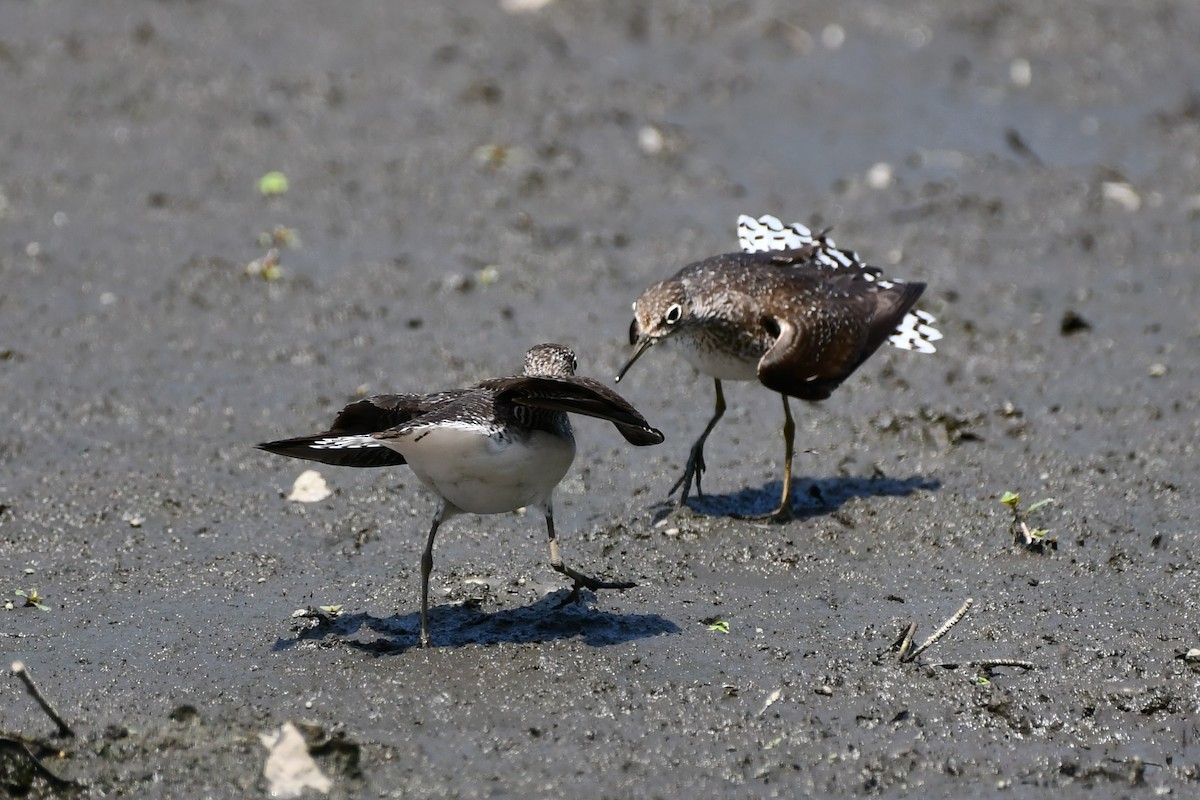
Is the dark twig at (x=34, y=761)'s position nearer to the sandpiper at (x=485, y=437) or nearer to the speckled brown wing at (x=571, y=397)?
the sandpiper at (x=485, y=437)

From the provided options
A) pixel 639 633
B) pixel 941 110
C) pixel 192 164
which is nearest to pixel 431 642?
pixel 639 633

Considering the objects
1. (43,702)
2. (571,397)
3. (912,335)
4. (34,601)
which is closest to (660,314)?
(912,335)

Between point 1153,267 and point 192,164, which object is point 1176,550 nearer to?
point 1153,267

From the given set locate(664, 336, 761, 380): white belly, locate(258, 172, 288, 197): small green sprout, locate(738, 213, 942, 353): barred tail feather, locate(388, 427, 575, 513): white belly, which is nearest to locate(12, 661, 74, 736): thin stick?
locate(388, 427, 575, 513): white belly

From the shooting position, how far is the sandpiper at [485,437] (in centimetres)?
532

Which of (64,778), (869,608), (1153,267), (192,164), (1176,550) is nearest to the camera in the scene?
(64,778)

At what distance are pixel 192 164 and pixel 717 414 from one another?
16.4 ft

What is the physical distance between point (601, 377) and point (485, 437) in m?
3.10

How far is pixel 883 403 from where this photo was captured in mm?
8172

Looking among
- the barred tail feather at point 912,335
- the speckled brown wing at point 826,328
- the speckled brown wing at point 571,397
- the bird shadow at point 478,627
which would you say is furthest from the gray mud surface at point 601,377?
the speckled brown wing at point 571,397

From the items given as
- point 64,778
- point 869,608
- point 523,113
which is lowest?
point 64,778

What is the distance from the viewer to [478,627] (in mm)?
5922

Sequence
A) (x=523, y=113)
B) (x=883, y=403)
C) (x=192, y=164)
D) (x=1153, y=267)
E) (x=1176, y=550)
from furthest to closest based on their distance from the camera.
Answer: (x=523, y=113), (x=192, y=164), (x=1153, y=267), (x=883, y=403), (x=1176, y=550)

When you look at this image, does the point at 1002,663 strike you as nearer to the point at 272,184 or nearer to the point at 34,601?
the point at 34,601
